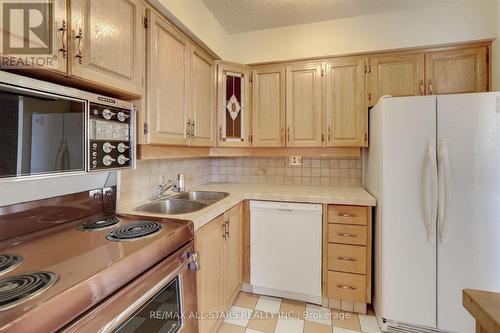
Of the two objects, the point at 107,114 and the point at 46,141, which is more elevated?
the point at 107,114

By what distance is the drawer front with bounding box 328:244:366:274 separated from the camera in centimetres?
189

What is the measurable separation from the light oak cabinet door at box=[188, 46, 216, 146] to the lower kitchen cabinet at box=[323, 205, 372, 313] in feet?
4.02

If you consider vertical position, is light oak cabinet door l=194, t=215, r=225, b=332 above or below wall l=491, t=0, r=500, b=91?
below

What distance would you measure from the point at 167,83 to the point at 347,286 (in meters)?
2.02

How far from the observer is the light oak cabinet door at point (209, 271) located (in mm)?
1396

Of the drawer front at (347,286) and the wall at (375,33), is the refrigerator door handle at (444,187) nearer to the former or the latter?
the drawer front at (347,286)

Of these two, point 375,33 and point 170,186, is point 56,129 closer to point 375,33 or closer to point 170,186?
point 170,186

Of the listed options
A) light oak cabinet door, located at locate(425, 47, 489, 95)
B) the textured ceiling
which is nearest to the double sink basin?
the textured ceiling

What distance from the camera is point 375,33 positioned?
2.14 m

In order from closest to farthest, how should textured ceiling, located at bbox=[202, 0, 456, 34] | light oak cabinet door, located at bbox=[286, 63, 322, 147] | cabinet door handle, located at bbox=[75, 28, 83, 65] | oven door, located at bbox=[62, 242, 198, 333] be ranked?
1. oven door, located at bbox=[62, 242, 198, 333]
2. cabinet door handle, located at bbox=[75, 28, 83, 65]
3. textured ceiling, located at bbox=[202, 0, 456, 34]
4. light oak cabinet door, located at bbox=[286, 63, 322, 147]

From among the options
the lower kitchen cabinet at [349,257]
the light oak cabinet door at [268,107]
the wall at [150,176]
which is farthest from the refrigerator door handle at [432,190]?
the wall at [150,176]

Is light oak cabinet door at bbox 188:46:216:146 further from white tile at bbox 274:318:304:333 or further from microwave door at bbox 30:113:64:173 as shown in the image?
white tile at bbox 274:318:304:333

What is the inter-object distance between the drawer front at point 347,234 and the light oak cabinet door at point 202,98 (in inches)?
51.4

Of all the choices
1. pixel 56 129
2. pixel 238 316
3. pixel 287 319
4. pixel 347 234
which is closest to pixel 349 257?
pixel 347 234
